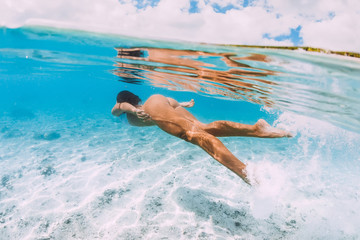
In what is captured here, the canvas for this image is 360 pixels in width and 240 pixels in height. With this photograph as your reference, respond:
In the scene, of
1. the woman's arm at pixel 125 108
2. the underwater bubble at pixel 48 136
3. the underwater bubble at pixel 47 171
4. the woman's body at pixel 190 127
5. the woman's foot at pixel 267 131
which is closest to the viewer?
the woman's body at pixel 190 127

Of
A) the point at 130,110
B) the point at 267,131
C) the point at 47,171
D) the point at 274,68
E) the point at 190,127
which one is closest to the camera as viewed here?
the point at 190,127

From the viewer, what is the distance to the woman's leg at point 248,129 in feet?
17.8

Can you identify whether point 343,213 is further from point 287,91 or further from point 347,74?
point 287,91

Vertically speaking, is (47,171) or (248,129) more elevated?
(248,129)

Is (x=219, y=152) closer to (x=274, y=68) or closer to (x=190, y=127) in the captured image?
(x=190, y=127)

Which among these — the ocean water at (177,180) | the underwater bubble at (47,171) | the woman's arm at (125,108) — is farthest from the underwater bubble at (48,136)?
the woman's arm at (125,108)

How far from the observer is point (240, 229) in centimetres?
629

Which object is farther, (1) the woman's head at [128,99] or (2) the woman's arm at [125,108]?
(1) the woman's head at [128,99]

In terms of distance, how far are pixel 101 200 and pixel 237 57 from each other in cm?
812

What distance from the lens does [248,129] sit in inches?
216

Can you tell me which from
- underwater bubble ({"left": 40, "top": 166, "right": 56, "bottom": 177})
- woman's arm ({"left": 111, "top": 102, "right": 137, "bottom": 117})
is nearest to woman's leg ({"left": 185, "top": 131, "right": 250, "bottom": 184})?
woman's arm ({"left": 111, "top": 102, "right": 137, "bottom": 117})

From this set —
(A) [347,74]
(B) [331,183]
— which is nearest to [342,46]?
(A) [347,74]

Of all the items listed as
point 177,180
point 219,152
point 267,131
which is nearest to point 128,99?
point 219,152

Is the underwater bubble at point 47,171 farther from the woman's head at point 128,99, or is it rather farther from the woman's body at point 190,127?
the woman's head at point 128,99
